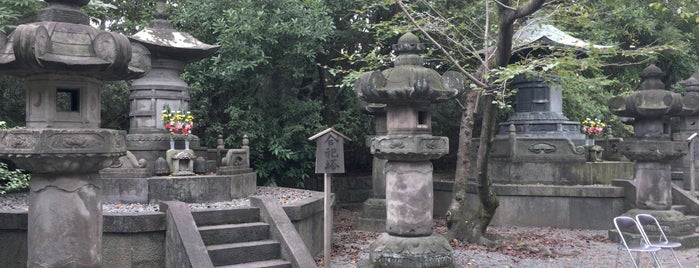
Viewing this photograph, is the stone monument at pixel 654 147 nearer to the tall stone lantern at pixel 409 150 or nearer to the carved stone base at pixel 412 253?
the tall stone lantern at pixel 409 150

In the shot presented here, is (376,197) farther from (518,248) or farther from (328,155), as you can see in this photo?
(328,155)

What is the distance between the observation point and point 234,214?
853cm

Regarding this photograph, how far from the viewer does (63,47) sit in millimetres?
5461

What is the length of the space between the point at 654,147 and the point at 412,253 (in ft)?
20.8

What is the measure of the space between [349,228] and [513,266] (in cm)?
513

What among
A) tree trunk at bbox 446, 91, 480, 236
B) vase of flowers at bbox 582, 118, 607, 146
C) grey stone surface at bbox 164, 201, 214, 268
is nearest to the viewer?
grey stone surface at bbox 164, 201, 214, 268

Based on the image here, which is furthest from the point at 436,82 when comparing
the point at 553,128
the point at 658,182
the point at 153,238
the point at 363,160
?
the point at 363,160

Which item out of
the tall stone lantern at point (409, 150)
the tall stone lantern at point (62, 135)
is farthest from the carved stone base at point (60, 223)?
the tall stone lantern at point (409, 150)

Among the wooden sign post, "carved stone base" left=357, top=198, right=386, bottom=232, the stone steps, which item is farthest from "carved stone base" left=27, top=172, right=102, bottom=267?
"carved stone base" left=357, top=198, right=386, bottom=232

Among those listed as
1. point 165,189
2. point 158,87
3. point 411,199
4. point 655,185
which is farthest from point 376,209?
point 655,185

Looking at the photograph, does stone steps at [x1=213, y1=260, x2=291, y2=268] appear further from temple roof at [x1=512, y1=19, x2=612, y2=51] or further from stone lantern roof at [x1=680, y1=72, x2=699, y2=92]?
stone lantern roof at [x1=680, y1=72, x2=699, y2=92]

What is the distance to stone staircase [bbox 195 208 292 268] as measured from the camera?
7672 millimetres

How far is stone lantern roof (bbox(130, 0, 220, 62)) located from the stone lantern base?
593 cm

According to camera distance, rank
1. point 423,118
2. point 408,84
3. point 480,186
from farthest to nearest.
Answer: point 480,186 → point 423,118 → point 408,84
